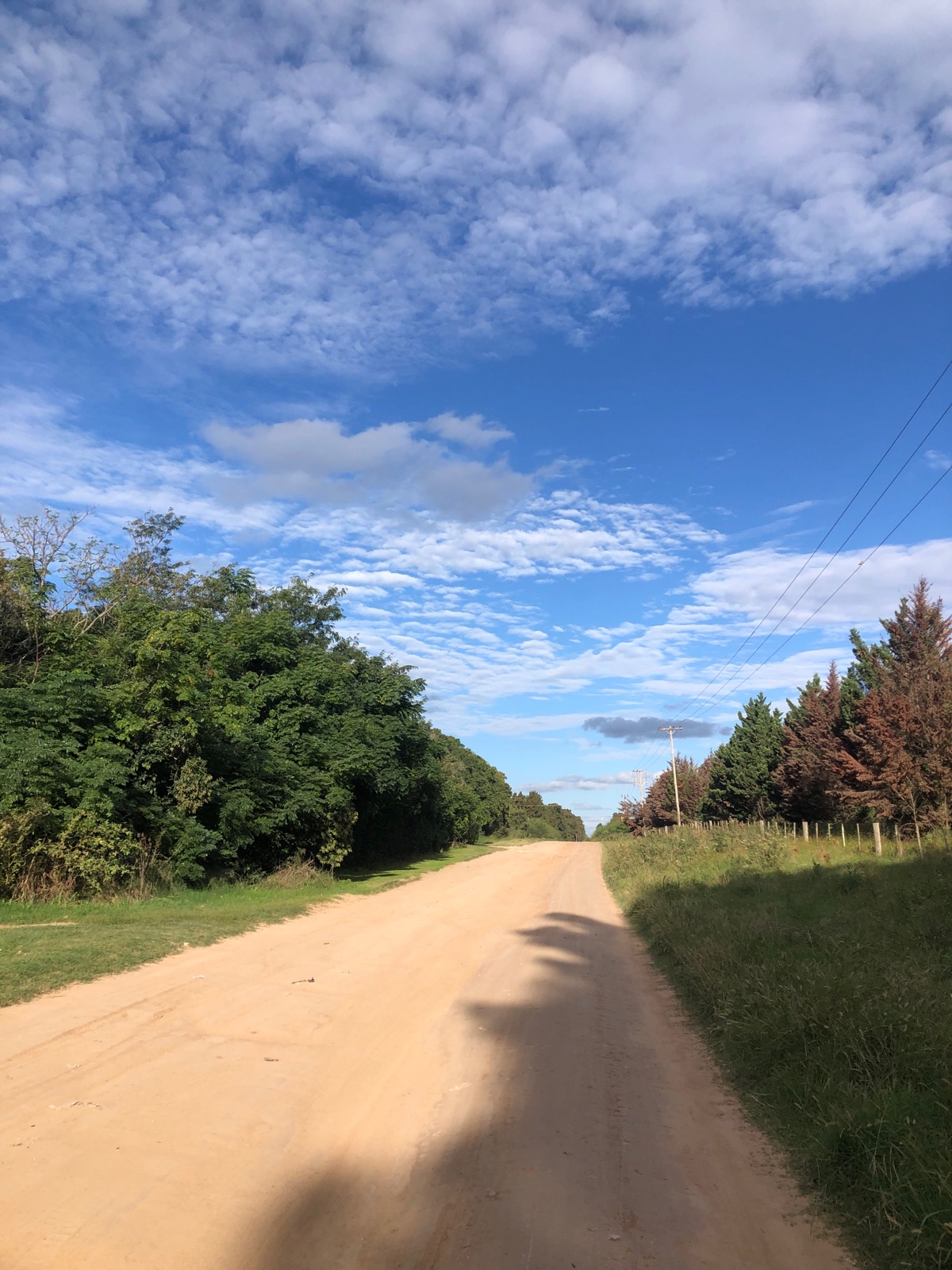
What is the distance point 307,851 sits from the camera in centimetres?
2150

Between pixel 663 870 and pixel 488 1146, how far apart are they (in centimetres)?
A: 1938

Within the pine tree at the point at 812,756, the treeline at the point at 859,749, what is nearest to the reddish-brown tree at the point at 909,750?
the treeline at the point at 859,749

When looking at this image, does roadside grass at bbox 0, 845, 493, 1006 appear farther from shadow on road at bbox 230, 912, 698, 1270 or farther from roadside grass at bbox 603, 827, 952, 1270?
roadside grass at bbox 603, 827, 952, 1270

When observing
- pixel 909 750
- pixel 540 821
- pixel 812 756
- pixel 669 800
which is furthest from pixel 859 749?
pixel 540 821

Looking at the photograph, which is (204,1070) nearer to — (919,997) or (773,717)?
(919,997)

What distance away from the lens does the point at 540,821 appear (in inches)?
4373

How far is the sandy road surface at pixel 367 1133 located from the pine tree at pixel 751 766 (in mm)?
42826

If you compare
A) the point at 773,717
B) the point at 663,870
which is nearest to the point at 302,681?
the point at 663,870

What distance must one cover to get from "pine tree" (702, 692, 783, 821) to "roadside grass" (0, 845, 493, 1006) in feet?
119

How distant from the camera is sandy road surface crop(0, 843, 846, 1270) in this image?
3.73m

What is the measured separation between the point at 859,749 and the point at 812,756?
8837 mm

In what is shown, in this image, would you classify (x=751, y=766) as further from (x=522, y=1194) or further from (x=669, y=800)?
(x=522, y=1194)

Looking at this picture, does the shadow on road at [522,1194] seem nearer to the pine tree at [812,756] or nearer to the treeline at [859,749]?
the treeline at [859,749]

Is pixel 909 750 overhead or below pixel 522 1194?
overhead
